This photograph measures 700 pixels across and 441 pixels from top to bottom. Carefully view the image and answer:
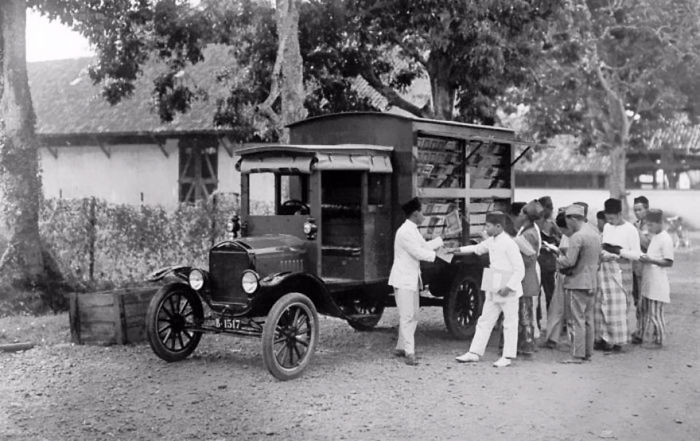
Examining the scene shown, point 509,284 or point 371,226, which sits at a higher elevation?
point 371,226

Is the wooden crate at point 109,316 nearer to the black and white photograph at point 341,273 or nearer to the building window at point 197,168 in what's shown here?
the black and white photograph at point 341,273

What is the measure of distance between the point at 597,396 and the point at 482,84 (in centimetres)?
1041

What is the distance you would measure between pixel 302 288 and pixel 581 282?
3141 millimetres

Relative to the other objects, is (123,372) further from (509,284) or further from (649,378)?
(649,378)

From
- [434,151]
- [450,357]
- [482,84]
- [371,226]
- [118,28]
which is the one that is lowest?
[450,357]

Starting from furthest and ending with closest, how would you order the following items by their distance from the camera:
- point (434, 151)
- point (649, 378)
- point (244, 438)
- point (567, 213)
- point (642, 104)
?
point (642, 104) → point (434, 151) → point (567, 213) → point (649, 378) → point (244, 438)

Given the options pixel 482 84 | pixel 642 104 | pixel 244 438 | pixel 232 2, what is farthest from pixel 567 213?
pixel 642 104

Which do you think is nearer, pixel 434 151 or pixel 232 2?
pixel 434 151

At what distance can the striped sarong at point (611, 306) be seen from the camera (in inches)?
372

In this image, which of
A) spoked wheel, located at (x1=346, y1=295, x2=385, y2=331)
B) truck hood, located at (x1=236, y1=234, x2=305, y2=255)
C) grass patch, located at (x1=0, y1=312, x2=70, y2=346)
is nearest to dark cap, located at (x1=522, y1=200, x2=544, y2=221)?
spoked wheel, located at (x1=346, y1=295, x2=385, y2=331)

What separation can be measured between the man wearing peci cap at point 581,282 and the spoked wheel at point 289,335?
9.71ft

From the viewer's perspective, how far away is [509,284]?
877 centimetres

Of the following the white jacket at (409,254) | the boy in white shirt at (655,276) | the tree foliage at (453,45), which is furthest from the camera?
the tree foliage at (453,45)

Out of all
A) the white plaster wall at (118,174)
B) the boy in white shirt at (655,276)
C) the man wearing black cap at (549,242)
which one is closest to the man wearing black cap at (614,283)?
the boy in white shirt at (655,276)
